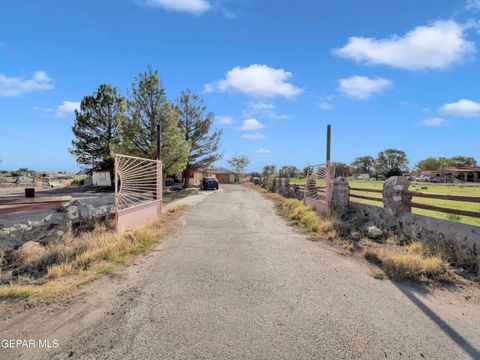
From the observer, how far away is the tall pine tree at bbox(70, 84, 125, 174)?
29.0 metres

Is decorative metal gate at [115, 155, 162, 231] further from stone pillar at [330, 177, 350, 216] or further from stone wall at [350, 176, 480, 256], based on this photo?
stone wall at [350, 176, 480, 256]

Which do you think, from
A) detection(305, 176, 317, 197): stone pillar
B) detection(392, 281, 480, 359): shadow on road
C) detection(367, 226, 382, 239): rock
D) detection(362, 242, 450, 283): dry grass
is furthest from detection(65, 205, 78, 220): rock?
detection(305, 176, 317, 197): stone pillar

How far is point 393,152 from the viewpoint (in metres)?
96.1

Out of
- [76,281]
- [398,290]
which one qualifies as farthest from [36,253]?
[398,290]

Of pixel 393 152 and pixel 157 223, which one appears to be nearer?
pixel 157 223

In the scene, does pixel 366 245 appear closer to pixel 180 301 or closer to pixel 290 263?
pixel 290 263

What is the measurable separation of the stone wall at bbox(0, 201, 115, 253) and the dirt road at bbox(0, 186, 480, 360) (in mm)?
2352

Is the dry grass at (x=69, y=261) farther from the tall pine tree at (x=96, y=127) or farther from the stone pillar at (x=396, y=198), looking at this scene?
the tall pine tree at (x=96, y=127)

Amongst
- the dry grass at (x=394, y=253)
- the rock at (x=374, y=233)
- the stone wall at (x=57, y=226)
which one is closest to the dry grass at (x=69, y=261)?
the stone wall at (x=57, y=226)

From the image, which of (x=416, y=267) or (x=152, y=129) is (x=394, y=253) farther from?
(x=152, y=129)

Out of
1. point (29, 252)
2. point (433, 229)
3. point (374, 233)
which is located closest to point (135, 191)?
point (29, 252)

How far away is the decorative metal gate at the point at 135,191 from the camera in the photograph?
24.1ft

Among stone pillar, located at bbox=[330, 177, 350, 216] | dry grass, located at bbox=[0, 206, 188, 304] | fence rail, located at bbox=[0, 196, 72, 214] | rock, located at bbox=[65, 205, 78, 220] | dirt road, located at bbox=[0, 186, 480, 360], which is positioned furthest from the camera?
stone pillar, located at bbox=[330, 177, 350, 216]

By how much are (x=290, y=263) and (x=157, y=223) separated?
5.30 m
